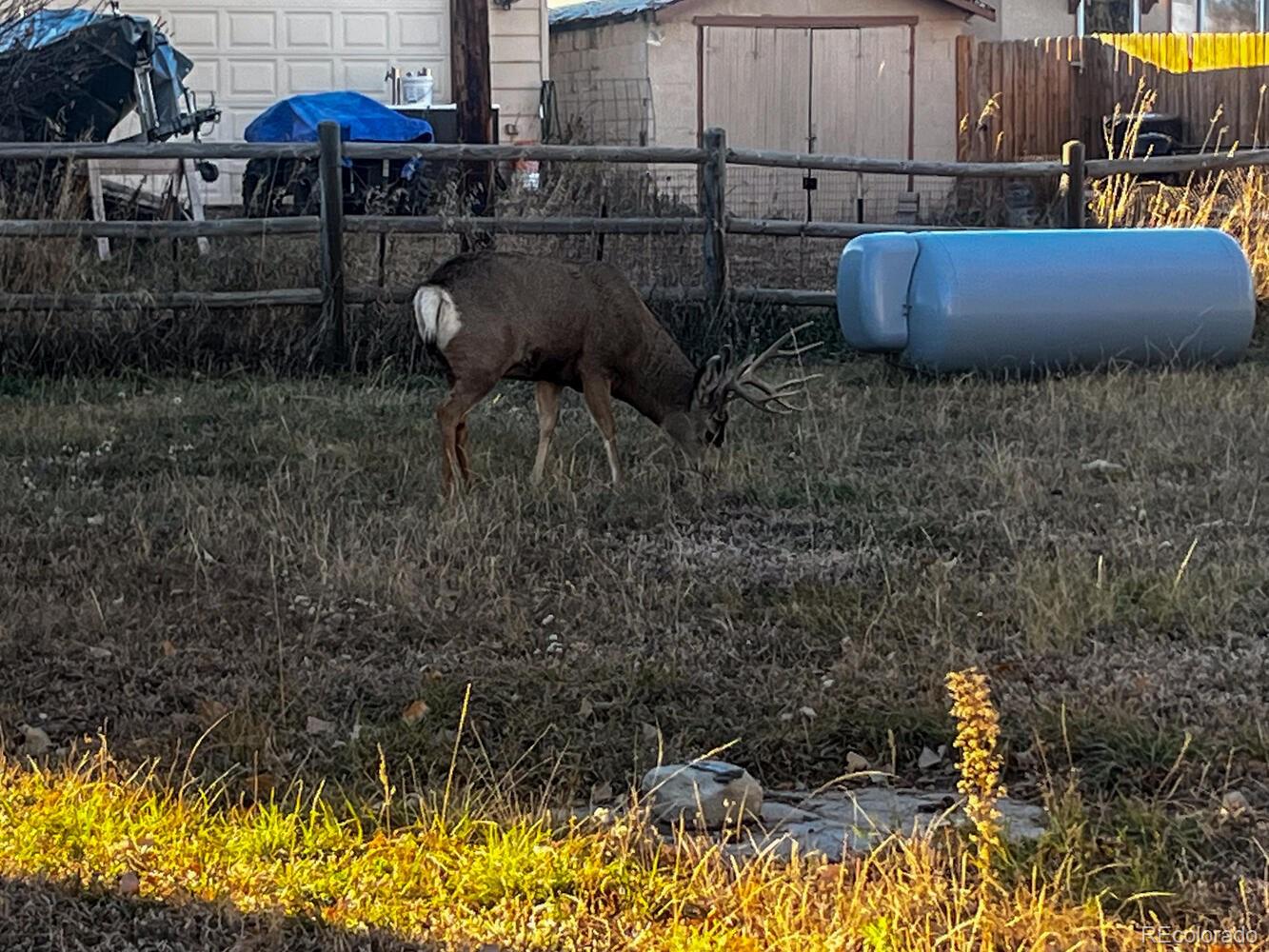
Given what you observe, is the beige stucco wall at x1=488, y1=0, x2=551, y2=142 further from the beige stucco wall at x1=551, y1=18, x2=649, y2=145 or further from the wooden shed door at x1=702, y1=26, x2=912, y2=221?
the wooden shed door at x1=702, y1=26, x2=912, y2=221

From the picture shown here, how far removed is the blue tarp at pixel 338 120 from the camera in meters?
16.3

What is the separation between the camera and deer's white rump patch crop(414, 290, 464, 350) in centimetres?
775

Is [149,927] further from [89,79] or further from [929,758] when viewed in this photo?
[89,79]

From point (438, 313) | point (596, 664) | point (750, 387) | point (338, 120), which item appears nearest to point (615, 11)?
point (338, 120)

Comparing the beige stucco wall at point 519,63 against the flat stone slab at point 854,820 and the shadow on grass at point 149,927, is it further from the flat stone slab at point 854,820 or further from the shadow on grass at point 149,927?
the shadow on grass at point 149,927

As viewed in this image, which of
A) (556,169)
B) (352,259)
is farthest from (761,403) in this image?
(556,169)

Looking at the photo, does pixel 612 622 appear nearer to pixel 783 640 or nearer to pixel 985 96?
pixel 783 640

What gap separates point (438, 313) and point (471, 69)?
10.9 metres

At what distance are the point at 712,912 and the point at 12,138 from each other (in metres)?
12.0

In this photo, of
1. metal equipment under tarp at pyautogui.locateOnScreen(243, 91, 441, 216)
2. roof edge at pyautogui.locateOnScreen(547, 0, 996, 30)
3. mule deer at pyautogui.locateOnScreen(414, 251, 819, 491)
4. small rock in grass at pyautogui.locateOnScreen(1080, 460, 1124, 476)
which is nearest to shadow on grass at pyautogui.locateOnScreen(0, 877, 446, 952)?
mule deer at pyautogui.locateOnScreen(414, 251, 819, 491)

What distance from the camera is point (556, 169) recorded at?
14.6 metres

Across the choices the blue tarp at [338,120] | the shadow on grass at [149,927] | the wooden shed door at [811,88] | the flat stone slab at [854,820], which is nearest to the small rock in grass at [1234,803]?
the flat stone slab at [854,820]

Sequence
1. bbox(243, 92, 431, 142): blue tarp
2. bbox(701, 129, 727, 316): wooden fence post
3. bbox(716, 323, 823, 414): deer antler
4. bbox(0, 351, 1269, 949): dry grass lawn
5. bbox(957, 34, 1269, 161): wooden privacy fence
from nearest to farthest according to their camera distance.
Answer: bbox(0, 351, 1269, 949): dry grass lawn, bbox(716, 323, 823, 414): deer antler, bbox(701, 129, 727, 316): wooden fence post, bbox(243, 92, 431, 142): blue tarp, bbox(957, 34, 1269, 161): wooden privacy fence

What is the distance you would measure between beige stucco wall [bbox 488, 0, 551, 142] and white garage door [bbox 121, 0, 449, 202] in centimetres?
60
